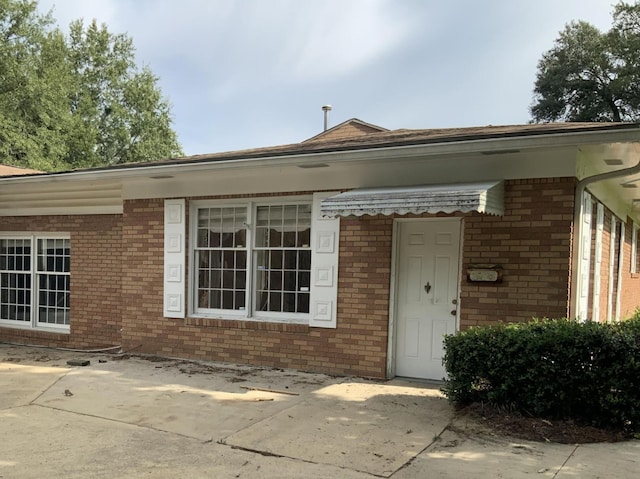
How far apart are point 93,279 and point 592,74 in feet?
111

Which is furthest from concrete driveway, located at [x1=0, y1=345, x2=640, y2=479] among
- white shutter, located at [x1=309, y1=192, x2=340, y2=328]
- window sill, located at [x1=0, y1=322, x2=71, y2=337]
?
window sill, located at [x1=0, y1=322, x2=71, y2=337]

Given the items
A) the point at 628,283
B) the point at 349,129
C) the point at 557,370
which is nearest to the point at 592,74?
the point at 349,129

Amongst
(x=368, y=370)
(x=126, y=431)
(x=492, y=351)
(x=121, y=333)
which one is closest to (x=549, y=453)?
(x=492, y=351)

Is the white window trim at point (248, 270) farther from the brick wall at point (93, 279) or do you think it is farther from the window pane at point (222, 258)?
the brick wall at point (93, 279)

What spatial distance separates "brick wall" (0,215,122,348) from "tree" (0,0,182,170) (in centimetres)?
1636

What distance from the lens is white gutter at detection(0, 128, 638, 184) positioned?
5.17 m

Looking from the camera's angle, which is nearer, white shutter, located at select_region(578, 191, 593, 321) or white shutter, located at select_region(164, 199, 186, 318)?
white shutter, located at select_region(578, 191, 593, 321)

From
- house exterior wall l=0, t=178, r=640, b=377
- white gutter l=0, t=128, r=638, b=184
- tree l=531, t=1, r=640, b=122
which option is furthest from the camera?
tree l=531, t=1, r=640, b=122

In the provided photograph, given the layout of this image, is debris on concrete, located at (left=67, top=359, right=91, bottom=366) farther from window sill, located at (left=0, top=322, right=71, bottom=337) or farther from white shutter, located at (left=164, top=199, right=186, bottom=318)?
window sill, located at (left=0, top=322, right=71, bottom=337)

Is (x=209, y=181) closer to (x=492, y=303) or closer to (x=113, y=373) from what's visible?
(x=113, y=373)

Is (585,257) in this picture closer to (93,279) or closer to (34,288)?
(93,279)

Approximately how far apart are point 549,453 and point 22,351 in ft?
29.6

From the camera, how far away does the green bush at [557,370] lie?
4562 millimetres

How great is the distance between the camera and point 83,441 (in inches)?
183
